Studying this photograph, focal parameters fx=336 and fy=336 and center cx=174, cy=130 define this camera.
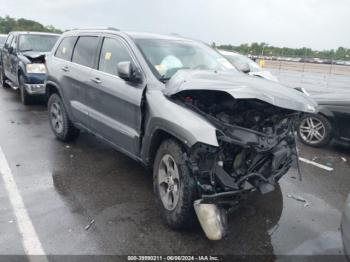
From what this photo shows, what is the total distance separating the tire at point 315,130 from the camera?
608cm

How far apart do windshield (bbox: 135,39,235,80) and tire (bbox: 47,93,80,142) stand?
7.26ft

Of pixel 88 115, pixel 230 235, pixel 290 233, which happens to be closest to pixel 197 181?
pixel 230 235

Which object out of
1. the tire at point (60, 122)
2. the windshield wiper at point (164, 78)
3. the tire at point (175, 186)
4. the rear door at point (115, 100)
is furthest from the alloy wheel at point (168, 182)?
the tire at point (60, 122)

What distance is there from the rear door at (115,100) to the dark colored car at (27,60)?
4.19 metres

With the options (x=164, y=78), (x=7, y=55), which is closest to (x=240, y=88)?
(x=164, y=78)

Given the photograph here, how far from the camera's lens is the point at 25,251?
119 inches

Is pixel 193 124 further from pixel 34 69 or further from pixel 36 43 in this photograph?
pixel 36 43

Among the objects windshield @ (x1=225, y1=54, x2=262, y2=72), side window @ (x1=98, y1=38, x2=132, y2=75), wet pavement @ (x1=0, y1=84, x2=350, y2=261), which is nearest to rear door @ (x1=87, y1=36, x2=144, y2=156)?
side window @ (x1=98, y1=38, x2=132, y2=75)

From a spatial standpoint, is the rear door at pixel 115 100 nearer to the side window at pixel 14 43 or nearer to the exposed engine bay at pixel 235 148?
the exposed engine bay at pixel 235 148

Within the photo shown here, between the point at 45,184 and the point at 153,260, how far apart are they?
2088mm

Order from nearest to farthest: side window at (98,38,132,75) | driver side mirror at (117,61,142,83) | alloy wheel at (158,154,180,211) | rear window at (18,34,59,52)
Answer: alloy wheel at (158,154,180,211) → driver side mirror at (117,61,142,83) → side window at (98,38,132,75) → rear window at (18,34,59,52)

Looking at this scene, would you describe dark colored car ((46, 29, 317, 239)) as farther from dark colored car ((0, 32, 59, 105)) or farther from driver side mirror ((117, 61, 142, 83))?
dark colored car ((0, 32, 59, 105))

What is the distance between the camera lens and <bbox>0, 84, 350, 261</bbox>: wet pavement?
3.21 meters

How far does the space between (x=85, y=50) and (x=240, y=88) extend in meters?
2.95
